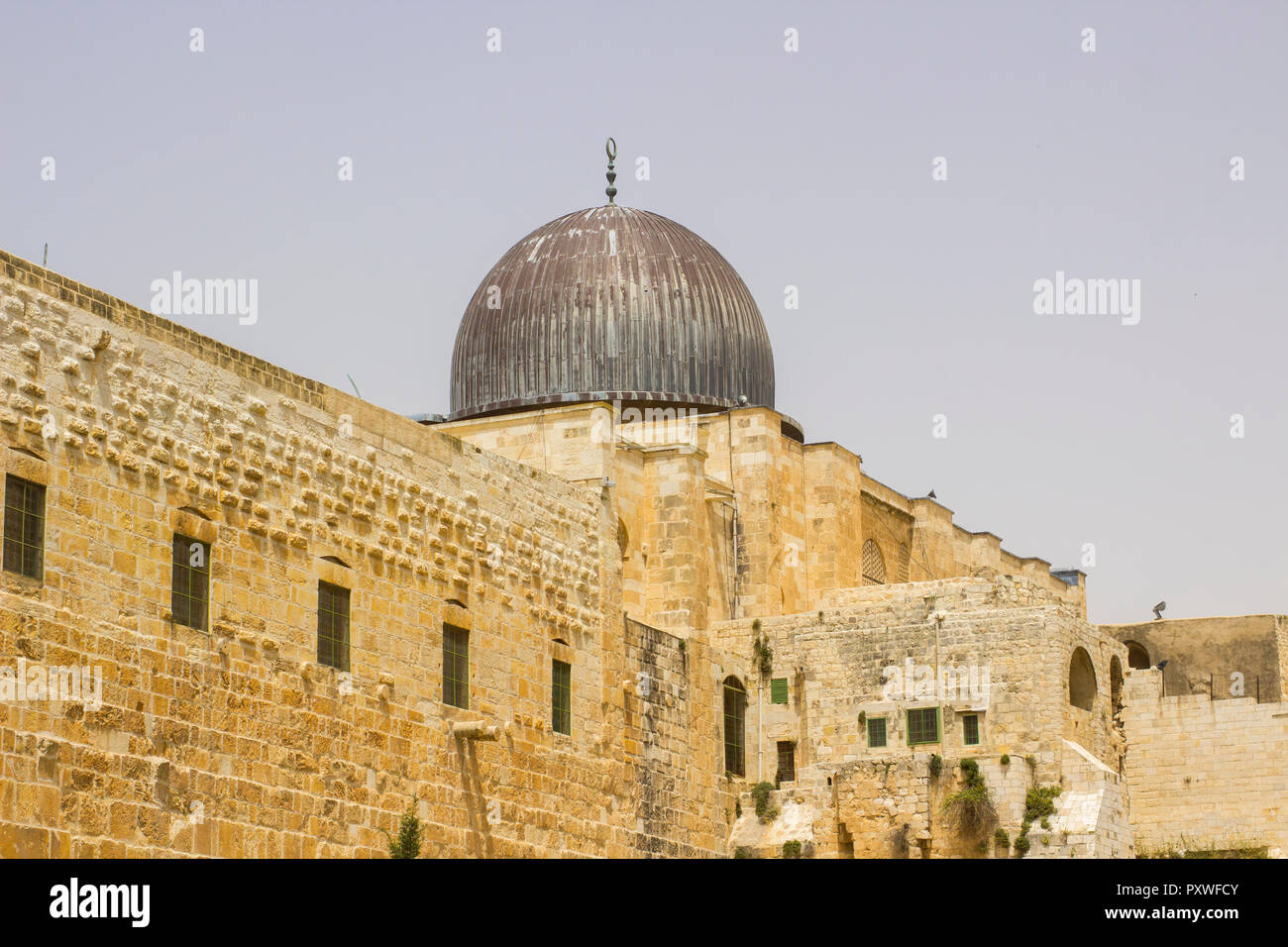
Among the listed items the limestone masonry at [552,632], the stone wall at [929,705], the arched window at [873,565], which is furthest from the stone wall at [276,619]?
the arched window at [873,565]

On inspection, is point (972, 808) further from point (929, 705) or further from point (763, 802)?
point (763, 802)

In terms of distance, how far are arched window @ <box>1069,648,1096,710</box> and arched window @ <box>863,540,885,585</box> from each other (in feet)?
19.4

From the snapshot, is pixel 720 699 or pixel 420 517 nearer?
pixel 420 517

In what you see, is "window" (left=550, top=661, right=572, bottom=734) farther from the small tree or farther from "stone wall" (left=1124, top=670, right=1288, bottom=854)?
"stone wall" (left=1124, top=670, right=1288, bottom=854)

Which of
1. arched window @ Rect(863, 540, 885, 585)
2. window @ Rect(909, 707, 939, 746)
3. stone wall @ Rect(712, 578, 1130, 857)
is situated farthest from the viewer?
arched window @ Rect(863, 540, 885, 585)

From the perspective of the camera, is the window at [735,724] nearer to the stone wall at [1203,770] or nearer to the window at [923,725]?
the window at [923,725]

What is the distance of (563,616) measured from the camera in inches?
1013

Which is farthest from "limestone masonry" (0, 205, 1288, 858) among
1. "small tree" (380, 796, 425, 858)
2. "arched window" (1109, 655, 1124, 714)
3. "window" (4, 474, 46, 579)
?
"small tree" (380, 796, 425, 858)

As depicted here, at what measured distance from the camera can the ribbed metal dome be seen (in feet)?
113

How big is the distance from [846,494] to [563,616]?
9.27m

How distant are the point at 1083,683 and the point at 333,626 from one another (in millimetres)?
12379
